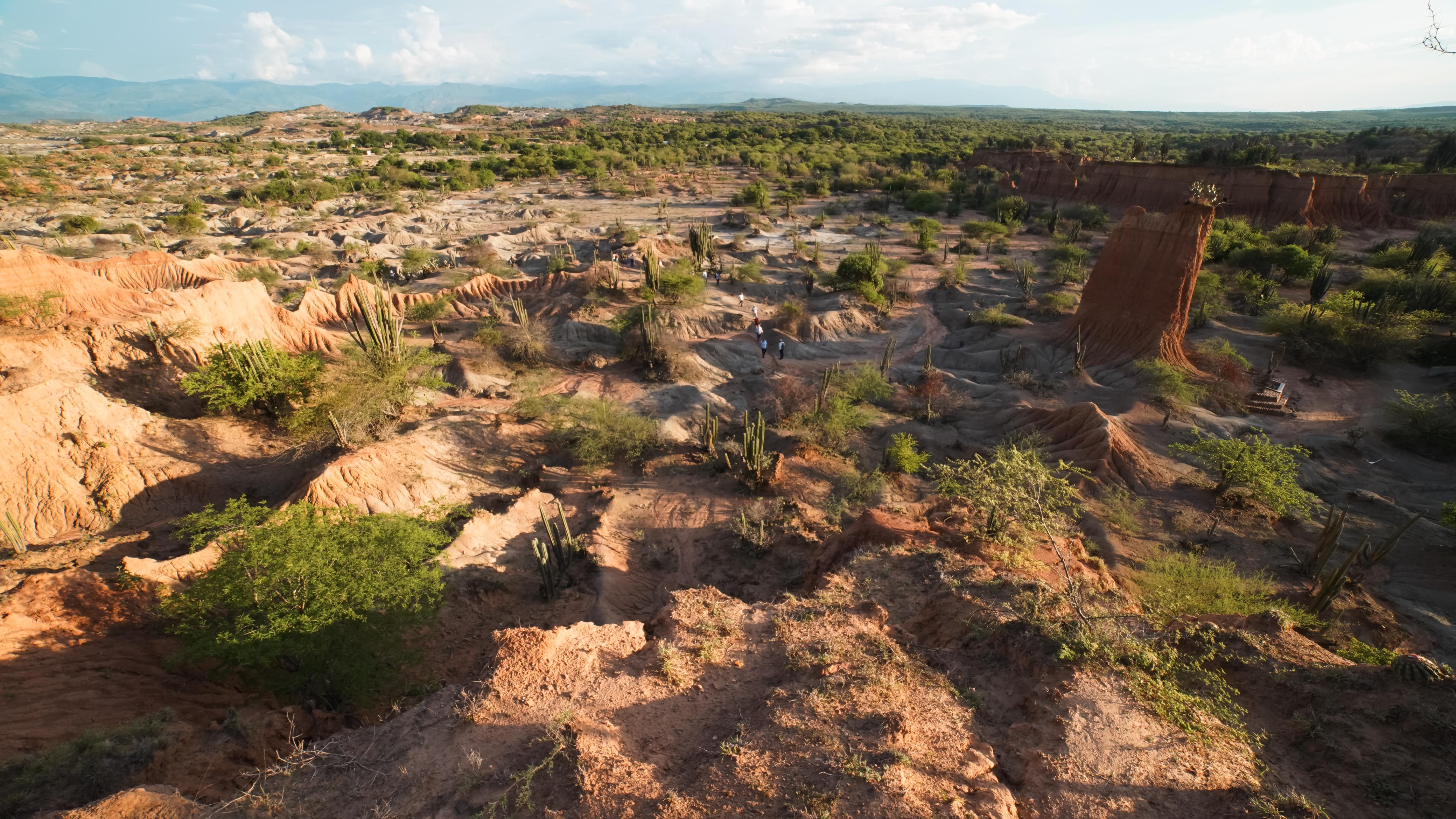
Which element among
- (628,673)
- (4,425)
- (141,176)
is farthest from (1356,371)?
(141,176)

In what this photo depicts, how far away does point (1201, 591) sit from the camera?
31.6 ft

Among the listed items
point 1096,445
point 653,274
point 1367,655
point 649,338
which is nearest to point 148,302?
point 649,338

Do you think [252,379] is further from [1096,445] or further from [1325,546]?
[1325,546]

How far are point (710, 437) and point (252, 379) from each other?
1084 centimetres

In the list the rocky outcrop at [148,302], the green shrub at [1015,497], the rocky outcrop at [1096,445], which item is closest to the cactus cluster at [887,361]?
the rocky outcrop at [1096,445]

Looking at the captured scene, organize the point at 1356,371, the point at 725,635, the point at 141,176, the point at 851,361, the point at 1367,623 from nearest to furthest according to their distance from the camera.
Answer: the point at 725,635 < the point at 1367,623 < the point at 1356,371 < the point at 851,361 < the point at 141,176

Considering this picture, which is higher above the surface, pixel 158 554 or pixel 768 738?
pixel 768 738

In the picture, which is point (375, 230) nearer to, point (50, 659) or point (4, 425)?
point (4, 425)

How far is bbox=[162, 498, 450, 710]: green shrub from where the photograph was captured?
24.2ft

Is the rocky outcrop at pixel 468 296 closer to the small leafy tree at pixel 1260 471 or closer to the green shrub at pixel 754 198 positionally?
the small leafy tree at pixel 1260 471

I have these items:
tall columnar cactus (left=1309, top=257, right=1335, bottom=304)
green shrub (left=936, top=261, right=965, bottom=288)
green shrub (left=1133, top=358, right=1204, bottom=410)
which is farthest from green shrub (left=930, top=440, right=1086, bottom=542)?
tall columnar cactus (left=1309, top=257, right=1335, bottom=304)

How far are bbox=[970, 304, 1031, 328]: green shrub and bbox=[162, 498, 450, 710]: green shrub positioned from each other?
899 inches

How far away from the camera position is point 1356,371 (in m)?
20.5

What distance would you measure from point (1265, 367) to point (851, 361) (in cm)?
1462
